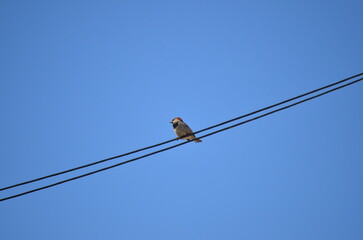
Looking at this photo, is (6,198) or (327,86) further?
(327,86)

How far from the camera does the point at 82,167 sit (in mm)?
4438

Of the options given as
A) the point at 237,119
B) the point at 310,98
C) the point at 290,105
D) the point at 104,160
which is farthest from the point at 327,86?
the point at 104,160

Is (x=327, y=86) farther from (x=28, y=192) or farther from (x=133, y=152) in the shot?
(x=28, y=192)

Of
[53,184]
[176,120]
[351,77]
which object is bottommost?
[351,77]

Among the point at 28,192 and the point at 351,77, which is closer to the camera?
the point at 28,192

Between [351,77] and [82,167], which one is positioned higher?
[82,167]

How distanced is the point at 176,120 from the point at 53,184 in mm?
6538

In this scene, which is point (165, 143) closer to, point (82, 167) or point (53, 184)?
point (82, 167)

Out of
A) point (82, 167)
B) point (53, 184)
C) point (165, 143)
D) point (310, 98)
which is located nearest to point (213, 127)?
point (165, 143)

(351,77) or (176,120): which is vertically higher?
(176,120)

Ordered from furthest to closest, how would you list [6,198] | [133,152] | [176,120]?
[176,120] < [133,152] < [6,198]

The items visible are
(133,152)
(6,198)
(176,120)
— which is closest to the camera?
(6,198)

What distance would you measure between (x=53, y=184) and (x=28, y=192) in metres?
0.32

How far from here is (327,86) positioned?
460 centimetres
